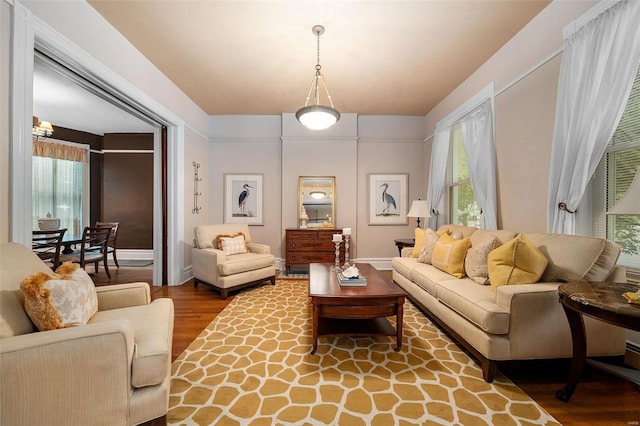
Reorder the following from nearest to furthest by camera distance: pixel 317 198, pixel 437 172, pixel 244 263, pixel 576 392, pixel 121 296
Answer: pixel 576 392, pixel 121 296, pixel 244 263, pixel 437 172, pixel 317 198

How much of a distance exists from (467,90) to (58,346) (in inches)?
184

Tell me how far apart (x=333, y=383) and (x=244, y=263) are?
2.24m

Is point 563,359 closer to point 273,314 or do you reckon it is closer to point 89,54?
point 273,314

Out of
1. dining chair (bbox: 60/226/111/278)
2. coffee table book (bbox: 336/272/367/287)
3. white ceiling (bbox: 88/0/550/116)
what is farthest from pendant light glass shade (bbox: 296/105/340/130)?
dining chair (bbox: 60/226/111/278)

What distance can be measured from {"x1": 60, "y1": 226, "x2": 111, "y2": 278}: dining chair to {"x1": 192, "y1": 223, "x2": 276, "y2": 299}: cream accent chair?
1.61 m

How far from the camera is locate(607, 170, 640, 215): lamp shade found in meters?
1.22

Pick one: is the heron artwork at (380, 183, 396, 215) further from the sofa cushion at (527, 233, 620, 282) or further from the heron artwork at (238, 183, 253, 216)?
the sofa cushion at (527, 233, 620, 282)

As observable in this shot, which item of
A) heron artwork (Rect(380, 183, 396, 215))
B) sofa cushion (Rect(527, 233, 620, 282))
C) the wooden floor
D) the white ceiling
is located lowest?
the wooden floor

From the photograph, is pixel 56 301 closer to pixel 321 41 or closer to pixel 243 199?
pixel 321 41

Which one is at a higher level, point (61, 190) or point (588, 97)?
point (588, 97)

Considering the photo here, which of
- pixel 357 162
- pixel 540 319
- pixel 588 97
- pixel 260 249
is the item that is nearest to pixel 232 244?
pixel 260 249

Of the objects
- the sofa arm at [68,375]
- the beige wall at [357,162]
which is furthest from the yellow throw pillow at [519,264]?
the beige wall at [357,162]

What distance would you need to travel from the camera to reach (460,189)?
4145 millimetres

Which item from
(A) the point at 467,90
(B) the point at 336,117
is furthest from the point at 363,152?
(B) the point at 336,117
